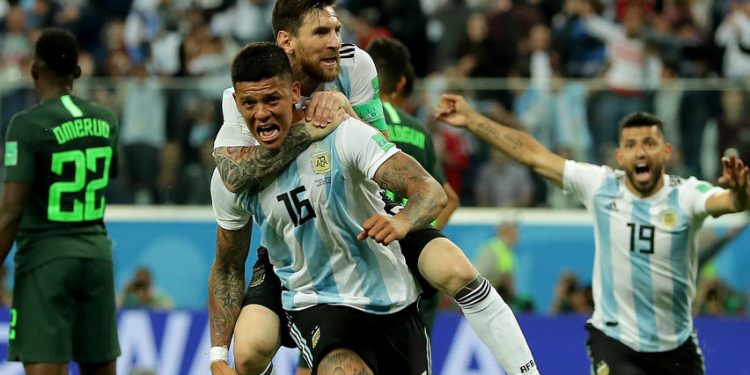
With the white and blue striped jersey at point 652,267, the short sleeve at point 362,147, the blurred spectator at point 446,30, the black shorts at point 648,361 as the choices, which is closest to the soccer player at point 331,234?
the short sleeve at point 362,147

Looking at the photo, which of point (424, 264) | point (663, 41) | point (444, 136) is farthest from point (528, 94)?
point (424, 264)

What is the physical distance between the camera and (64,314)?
817 centimetres

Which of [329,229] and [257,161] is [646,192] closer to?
[329,229]

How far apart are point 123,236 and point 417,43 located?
3.92m

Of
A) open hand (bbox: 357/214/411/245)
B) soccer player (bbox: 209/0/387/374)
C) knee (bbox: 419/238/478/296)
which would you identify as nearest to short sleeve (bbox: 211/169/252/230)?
soccer player (bbox: 209/0/387/374)

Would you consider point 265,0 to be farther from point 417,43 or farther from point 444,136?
point 444,136

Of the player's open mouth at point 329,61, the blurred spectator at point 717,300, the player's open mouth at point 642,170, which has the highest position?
the player's open mouth at point 329,61

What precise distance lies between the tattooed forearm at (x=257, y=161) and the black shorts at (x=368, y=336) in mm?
706

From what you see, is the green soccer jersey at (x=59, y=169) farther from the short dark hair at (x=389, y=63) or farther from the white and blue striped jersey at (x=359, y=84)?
the short dark hair at (x=389, y=63)

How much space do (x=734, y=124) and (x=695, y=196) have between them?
4788 millimetres

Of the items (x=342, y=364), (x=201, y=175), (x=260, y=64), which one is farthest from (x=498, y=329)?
(x=201, y=175)

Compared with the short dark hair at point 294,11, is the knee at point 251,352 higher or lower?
lower

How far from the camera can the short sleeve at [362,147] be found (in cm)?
599

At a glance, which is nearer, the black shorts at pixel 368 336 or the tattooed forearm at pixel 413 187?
the tattooed forearm at pixel 413 187
